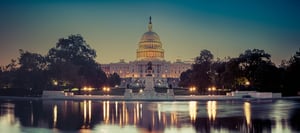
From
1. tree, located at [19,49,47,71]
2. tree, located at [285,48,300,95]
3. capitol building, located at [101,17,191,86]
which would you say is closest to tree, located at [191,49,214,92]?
tree, located at [285,48,300,95]

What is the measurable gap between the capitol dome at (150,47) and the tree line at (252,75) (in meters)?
83.3

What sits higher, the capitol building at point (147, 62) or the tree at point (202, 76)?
the capitol building at point (147, 62)

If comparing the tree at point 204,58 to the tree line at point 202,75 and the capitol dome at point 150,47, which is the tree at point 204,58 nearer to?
the tree line at point 202,75

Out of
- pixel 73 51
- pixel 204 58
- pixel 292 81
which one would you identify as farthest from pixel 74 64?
pixel 292 81

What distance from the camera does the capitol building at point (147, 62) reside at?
158m

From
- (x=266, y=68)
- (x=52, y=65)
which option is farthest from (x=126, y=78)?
(x=266, y=68)

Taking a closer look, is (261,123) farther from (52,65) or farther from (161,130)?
(52,65)

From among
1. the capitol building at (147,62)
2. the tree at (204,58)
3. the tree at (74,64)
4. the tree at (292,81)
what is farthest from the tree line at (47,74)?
the capitol building at (147,62)

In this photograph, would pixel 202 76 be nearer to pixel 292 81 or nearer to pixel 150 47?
pixel 292 81

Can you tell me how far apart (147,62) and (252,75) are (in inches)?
3709

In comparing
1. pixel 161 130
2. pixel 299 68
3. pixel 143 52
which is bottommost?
pixel 161 130

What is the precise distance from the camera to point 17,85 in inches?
2847

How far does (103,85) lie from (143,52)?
77.7 meters

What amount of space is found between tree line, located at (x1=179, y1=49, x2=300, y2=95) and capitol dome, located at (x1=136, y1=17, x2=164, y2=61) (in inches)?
3279
